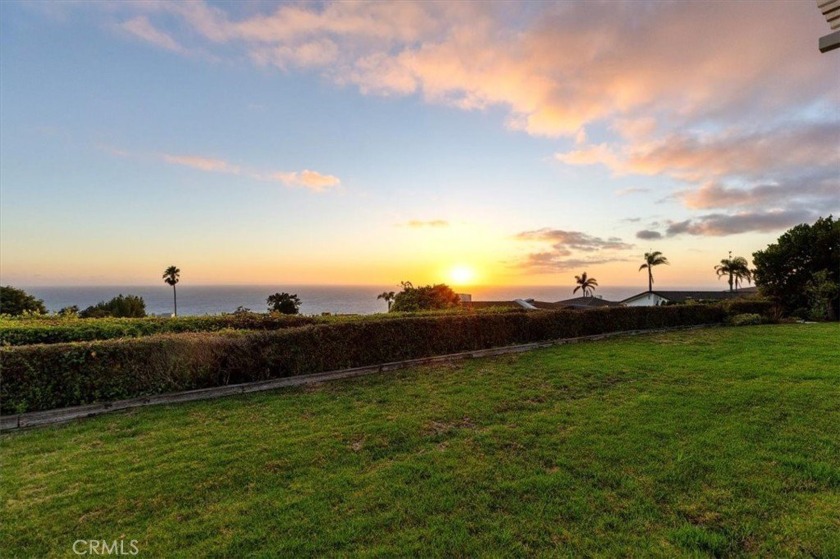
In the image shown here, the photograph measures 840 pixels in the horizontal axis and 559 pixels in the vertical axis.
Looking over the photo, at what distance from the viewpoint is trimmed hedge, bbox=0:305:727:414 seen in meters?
5.60

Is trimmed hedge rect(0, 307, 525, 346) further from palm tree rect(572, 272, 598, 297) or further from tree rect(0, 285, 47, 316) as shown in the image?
palm tree rect(572, 272, 598, 297)

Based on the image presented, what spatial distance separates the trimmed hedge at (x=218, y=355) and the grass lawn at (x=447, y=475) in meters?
0.78

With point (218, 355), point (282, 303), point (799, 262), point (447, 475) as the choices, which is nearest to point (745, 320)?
point (799, 262)

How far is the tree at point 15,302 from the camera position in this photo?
19.8 meters

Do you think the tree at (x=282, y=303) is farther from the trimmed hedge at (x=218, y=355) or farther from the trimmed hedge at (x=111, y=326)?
the trimmed hedge at (x=218, y=355)

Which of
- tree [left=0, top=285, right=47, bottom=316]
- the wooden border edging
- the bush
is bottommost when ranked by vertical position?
the bush

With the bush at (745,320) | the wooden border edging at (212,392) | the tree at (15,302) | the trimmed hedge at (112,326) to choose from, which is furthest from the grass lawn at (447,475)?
the tree at (15,302)

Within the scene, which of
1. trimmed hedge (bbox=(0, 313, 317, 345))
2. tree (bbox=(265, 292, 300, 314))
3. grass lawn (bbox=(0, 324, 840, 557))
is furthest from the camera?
tree (bbox=(265, 292, 300, 314))

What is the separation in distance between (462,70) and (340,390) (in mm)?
9788

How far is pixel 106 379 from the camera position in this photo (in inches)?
239

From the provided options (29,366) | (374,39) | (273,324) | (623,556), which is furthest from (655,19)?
(29,366)

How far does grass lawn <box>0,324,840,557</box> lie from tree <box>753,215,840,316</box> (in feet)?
80.4

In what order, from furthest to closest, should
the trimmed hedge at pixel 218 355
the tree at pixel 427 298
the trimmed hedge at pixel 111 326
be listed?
the tree at pixel 427 298 < the trimmed hedge at pixel 111 326 < the trimmed hedge at pixel 218 355

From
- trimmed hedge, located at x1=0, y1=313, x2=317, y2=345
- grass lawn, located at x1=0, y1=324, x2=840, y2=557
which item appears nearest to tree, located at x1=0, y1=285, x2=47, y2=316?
trimmed hedge, located at x1=0, y1=313, x2=317, y2=345
